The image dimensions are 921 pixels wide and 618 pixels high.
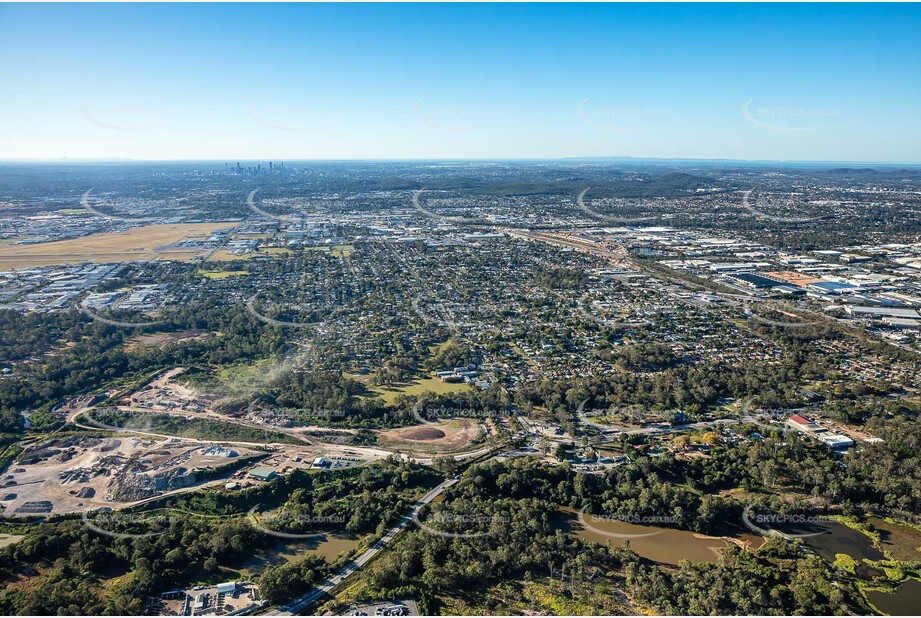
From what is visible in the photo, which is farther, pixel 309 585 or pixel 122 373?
pixel 122 373

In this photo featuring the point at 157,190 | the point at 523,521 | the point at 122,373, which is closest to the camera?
the point at 523,521

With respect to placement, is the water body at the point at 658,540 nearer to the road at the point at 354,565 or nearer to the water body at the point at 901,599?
the water body at the point at 901,599

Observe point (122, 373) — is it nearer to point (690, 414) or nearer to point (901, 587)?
point (690, 414)

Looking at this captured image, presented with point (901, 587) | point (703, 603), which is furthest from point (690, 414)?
point (703, 603)

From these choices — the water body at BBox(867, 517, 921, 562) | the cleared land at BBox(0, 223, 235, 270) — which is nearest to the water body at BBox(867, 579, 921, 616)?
the water body at BBox(867, 517, 921, 562)

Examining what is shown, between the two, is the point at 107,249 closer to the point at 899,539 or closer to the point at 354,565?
the point at 354,565

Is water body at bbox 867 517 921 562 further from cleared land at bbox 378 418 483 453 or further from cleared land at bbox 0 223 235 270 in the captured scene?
cleared land at bbox 0 223 235 270

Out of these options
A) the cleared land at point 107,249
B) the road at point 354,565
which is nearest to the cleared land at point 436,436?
Result: the road at point 354,565
